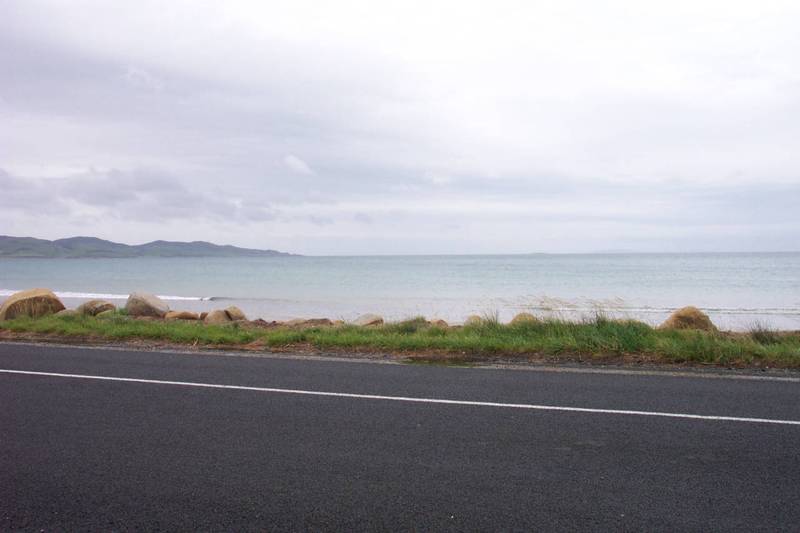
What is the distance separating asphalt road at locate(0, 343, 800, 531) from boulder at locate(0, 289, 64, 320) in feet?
32.4

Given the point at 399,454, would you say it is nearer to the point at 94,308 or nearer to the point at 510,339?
the point at 510,339

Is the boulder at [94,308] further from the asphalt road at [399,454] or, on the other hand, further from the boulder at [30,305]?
the asphalt road at [399,454]

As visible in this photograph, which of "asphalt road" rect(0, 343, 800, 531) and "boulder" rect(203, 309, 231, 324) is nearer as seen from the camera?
"asphalt road" rect(0, 343, 800, 531)

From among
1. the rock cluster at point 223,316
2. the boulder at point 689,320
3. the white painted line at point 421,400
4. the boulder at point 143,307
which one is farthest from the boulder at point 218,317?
the boulder at point 689,320

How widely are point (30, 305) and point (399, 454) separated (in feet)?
52.5

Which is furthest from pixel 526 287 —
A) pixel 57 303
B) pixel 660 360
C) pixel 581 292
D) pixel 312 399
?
pixel 312 399

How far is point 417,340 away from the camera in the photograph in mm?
11617

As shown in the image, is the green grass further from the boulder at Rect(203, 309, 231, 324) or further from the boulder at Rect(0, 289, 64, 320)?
the boulder at Rect(203, 309, 231, 324)

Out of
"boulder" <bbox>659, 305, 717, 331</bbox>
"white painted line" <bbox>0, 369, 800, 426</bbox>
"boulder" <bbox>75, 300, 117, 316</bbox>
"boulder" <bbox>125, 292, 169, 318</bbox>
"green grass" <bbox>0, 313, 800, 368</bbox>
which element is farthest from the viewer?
"boulder" <bbox>125, 292, 169, 318</bbox>

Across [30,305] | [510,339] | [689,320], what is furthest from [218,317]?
[689,320]

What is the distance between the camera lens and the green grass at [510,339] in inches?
391

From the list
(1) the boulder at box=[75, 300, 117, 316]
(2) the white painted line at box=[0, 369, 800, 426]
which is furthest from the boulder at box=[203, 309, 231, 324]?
(2) the white painted line at box=[0, 369, 800, 426]

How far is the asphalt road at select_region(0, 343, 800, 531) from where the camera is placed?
4.31 metres

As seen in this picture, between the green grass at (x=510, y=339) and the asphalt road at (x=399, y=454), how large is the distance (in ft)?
4.58
